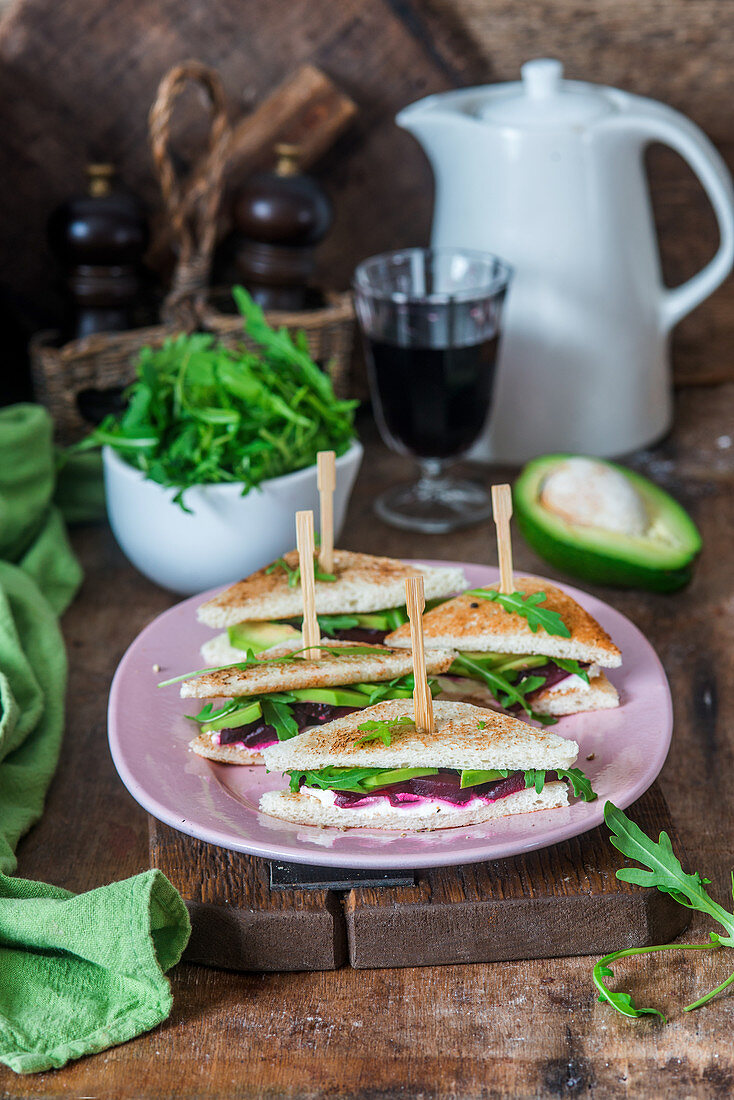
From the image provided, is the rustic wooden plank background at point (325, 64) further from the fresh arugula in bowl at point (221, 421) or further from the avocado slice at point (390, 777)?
the avocado slice at point (390, 777)

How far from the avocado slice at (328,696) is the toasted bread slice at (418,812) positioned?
110 millimetres

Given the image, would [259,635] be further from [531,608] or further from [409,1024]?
[409,1024]

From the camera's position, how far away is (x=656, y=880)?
0.80m

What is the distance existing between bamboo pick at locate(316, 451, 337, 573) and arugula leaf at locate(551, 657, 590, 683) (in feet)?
0.82

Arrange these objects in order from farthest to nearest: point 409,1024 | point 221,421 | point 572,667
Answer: point 221,421
point 572,667
point 409,1024

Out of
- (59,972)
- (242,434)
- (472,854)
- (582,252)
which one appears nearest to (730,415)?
(582,252)

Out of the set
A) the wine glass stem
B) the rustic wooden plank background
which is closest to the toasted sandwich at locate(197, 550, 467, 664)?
the wine glass stem

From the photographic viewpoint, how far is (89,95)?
65.3 inches

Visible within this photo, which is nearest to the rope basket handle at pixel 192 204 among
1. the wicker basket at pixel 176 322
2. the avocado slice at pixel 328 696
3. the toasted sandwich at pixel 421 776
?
the wicker basket at pixel 176 322

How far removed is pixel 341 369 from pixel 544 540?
483 mm

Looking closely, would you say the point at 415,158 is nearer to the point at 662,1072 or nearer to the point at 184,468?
the point at 184,468

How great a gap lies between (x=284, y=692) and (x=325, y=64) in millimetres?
1171

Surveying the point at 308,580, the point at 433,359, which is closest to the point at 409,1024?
the point at 308,580

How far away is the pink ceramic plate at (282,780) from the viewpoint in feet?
2.60
